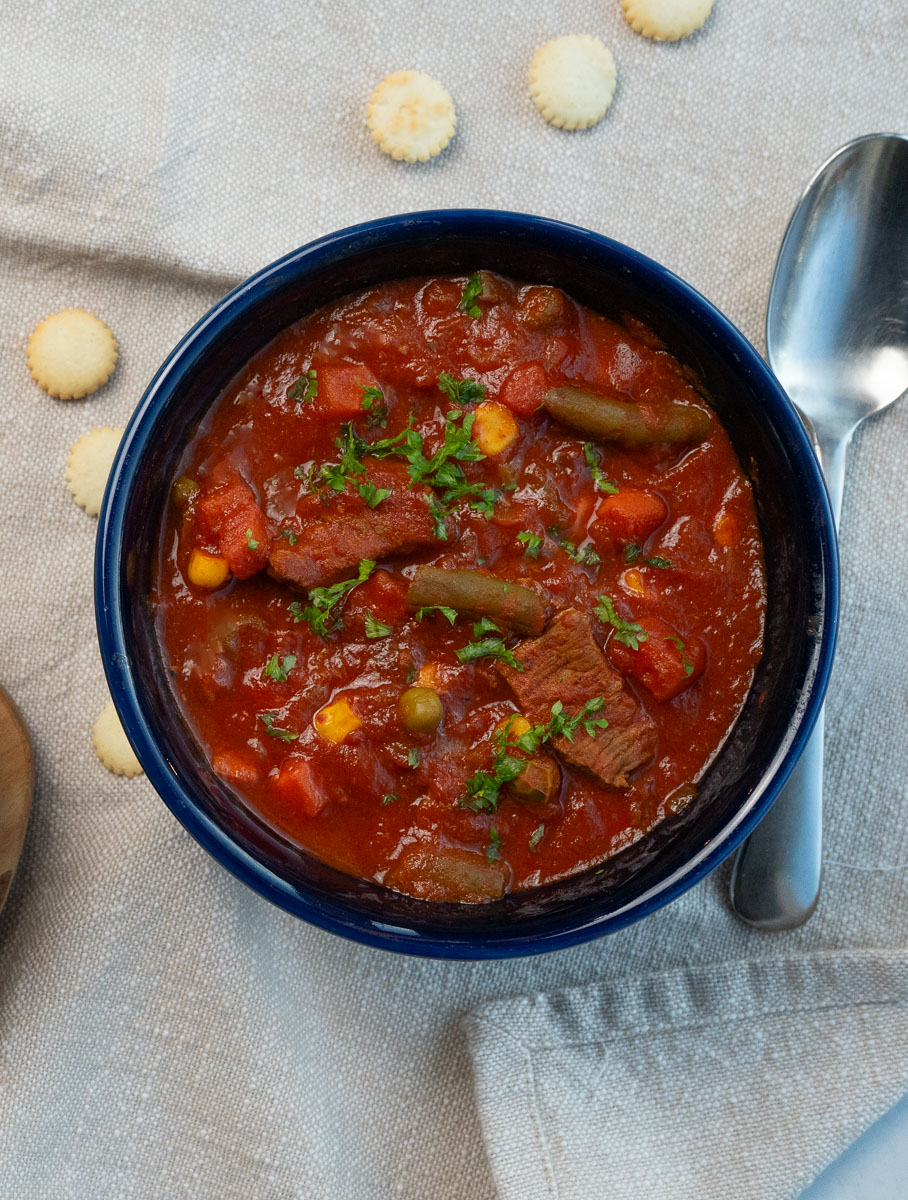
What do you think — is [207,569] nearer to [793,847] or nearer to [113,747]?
[113,747]

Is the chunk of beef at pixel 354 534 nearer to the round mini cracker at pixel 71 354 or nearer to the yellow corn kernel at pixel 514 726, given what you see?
the yellow corn kernel at pixel 514 726

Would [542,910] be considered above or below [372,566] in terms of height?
below

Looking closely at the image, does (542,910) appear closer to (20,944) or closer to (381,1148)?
(381,1148)

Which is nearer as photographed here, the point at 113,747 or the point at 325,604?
the point at 325,604

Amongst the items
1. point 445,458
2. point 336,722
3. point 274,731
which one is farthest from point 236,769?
point 445,458

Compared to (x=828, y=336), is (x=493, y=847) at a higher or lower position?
lower

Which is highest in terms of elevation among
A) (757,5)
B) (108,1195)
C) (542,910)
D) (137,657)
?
(757,5)

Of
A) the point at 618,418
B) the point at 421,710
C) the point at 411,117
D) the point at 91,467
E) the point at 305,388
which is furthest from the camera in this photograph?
the point at 91,467

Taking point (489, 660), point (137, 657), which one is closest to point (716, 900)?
point (489, 660)
